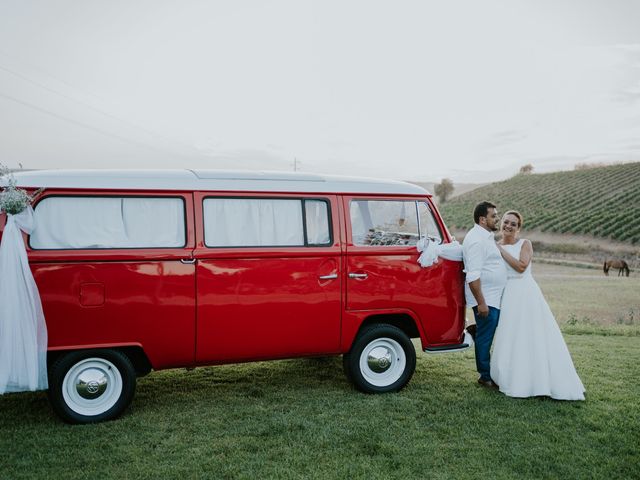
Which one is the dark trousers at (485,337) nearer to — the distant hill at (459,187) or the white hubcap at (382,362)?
the white hubcap at (382,362)

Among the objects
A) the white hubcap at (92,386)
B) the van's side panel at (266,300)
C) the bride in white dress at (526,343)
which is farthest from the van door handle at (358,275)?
the white hubcap at (92,386)

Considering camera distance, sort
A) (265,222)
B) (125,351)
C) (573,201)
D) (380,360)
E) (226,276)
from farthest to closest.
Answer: (573,201) < (380,360) < (265,222) < (226,276) < (125,351)

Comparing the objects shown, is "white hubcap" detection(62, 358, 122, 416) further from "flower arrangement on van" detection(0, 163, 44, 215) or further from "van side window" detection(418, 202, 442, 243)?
"van side window" detection(418, 202, 442, 243)

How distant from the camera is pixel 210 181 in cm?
572

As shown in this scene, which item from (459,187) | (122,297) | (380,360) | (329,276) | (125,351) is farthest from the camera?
(459,187)

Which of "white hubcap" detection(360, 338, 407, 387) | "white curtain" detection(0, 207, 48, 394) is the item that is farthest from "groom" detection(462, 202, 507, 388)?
"white curtain" detection(0, 207, 48, 394)

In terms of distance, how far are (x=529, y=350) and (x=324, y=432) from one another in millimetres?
2658

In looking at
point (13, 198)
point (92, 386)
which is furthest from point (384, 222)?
point (13, 198)

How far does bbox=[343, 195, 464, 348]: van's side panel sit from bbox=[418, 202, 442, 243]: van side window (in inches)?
5.8

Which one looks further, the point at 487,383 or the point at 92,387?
the point at 487,383

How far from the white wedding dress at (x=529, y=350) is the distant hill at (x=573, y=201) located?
44.6m

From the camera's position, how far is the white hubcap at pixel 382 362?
253 inches

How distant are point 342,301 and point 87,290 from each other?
2.59 meters

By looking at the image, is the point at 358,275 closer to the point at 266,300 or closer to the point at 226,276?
the point at 266,300
